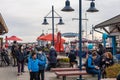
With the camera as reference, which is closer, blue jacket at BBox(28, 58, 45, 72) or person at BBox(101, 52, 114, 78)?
blue jacket at BBox(28, 58, 45, 72)

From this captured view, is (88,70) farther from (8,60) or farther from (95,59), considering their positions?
(8,60)

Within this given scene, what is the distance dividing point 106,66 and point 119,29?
5.18 m

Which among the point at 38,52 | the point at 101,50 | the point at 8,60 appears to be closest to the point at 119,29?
the point at 101,50

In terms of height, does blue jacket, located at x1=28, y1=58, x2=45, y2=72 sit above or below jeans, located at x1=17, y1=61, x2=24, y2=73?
above

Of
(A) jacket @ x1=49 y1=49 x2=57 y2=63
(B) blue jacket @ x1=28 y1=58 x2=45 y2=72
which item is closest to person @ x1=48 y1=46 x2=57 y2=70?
(A) jacket @ x1=49 y1=49 x2=57 y2=63

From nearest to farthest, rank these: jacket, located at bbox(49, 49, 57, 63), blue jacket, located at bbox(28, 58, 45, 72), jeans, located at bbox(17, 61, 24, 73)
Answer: blue jacket, located at bbox(28, 58, 45, 72), jeans, located at bbox(17, 61, 24, 73), jacket, located at bbox(49, 49, 57, 63)

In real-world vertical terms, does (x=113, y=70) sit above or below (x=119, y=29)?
below

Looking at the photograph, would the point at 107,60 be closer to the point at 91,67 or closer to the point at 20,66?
the point at 91,67

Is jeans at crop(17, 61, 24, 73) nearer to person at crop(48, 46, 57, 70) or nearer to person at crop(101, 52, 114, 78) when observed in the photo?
person at crop(48, 46, 57, 70)

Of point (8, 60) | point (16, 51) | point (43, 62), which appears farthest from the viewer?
point (8, 60)

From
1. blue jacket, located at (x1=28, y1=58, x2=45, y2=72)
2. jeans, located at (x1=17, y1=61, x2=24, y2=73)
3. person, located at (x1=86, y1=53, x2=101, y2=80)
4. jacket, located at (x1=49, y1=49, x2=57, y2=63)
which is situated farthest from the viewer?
jacket, located at (x1=49, y1=49, x2=57, y2=63)

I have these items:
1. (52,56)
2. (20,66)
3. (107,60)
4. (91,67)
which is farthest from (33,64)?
(20,66)

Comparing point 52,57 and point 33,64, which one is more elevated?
point 33,64

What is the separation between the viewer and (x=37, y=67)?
57.2 ft
